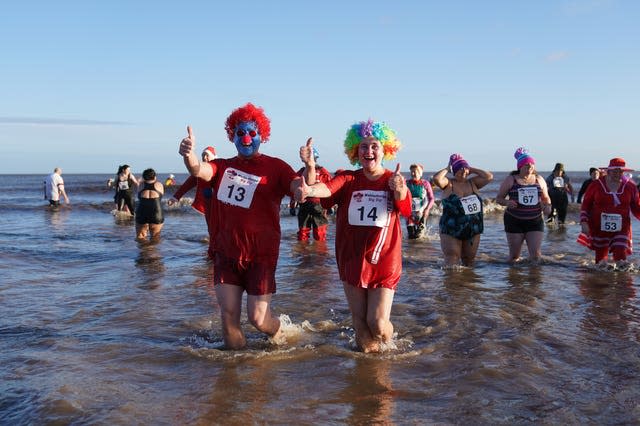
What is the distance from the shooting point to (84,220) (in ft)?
70.1

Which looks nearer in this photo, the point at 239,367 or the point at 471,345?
the point at 239,367

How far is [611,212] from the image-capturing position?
9516 mm

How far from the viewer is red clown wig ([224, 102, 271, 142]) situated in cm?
520

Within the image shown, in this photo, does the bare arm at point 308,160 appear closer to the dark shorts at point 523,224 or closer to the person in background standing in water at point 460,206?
the person in background standing in water at point 460,206

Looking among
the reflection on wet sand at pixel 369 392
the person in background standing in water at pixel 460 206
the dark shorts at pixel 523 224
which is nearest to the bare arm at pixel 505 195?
the dark shorts at pixel 523 224

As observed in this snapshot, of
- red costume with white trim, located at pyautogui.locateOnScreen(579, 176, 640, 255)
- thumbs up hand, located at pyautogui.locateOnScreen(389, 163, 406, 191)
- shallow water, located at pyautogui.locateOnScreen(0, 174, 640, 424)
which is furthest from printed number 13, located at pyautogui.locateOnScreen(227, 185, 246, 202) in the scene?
red costume with white trim, located at pyautogui.locateOnScreen(579, 176, 640, 255)

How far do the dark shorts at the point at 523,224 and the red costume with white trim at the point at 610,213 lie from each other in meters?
0.71

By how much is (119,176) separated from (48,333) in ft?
48.9

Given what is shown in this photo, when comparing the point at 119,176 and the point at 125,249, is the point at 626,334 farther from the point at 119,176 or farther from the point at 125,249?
the point at 119,176

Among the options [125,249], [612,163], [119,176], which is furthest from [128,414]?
[119,176]

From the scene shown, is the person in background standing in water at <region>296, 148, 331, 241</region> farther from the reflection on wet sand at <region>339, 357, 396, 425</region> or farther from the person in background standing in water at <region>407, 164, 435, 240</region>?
the reflection on wet sand at <region>339, 357, 396, 425</region>

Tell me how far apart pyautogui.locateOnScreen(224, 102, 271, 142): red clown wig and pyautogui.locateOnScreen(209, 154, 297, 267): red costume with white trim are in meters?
0.26

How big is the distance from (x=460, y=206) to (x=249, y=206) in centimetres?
465

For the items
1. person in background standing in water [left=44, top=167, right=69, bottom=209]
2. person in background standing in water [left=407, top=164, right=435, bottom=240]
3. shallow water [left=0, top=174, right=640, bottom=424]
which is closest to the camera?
shallow water [left=0, top=174, right=640, bottom=424]
